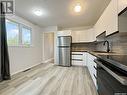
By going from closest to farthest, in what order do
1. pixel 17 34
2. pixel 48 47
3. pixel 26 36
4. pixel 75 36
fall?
pixel 17 34, pixel 26 36, pixel 75 36, pixel 48 47

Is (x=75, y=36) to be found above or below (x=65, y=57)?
above

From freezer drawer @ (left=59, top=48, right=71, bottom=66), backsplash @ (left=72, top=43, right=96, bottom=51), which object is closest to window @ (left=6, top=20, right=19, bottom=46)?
freezer drawer @ (left=59, top=48, right=71, bottom=66)

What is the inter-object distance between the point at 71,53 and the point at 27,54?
2.42 metres

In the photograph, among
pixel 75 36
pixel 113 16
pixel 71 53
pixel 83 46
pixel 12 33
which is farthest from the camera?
pixel 83 46

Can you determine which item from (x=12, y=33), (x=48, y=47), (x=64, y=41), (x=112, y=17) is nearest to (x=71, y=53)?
(x=64, y=41)

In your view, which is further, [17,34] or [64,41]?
[64,41]

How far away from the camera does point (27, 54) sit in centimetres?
532

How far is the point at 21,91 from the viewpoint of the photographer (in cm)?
264

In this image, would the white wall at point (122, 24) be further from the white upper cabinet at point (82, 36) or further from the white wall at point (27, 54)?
the white upper cabinet at point (82, 36)

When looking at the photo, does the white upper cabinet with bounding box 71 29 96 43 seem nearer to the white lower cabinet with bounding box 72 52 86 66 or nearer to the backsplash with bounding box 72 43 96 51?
the backsplash with bounding box 72 43 96 51

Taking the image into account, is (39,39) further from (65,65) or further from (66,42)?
(65,65)

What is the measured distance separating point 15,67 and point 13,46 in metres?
0.83

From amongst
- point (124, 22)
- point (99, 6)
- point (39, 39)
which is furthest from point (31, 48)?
point (124, 22)

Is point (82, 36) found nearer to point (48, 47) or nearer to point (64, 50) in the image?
point (64, 50)
